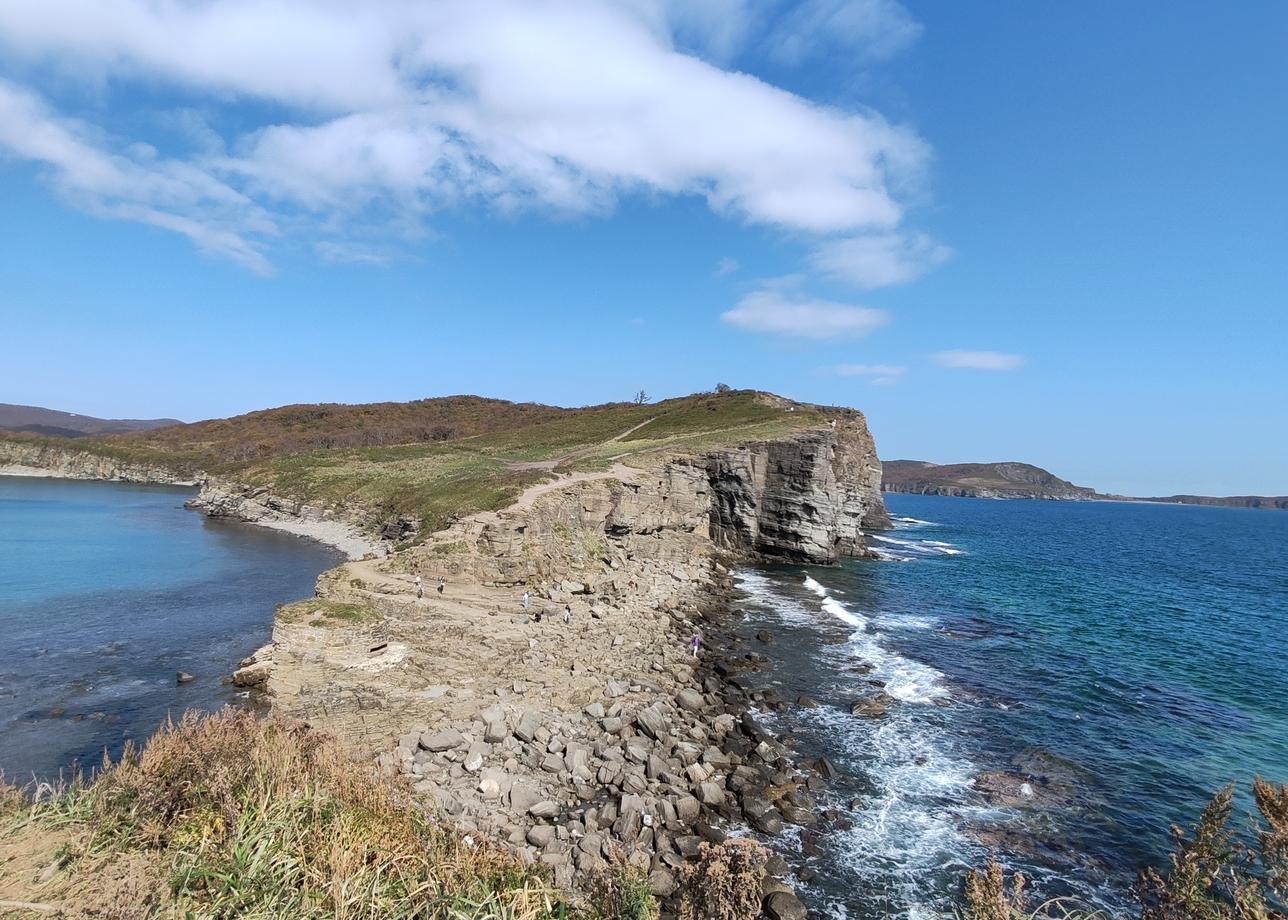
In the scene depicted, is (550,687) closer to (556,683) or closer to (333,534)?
(556,683)

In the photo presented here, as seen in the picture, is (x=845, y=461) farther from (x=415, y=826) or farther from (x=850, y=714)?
(x=415, y=826)

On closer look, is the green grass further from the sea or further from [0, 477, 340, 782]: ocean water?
the sea

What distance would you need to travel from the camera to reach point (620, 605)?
34.5 m

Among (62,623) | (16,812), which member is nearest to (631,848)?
(16,812)

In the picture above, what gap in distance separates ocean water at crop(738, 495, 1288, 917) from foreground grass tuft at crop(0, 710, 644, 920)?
10.5 m

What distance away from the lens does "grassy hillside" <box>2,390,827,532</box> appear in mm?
58562

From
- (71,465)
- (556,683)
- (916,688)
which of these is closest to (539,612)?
(556,683)

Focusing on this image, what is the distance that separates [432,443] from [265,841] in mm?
103126

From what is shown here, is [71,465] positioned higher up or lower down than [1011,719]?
higher up

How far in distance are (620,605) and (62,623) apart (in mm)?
27971

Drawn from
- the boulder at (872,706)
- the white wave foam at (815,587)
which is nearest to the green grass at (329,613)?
the boulder at (872,706)

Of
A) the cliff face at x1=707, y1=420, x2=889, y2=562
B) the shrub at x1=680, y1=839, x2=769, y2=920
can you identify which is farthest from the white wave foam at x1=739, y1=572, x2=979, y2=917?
the cliff face at x1=707, y1=420, x2=889, y2=562

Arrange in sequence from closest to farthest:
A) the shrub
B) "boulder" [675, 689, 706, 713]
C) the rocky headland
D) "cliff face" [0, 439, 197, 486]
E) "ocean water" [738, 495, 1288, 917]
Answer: the shrub, the rocky headland, "ocean water" [738, 495, 1288, 917], "boulder" [675, 689, 706, 713], "cliff face" [0, 439, 197, 486]

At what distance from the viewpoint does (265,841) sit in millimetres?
7609
